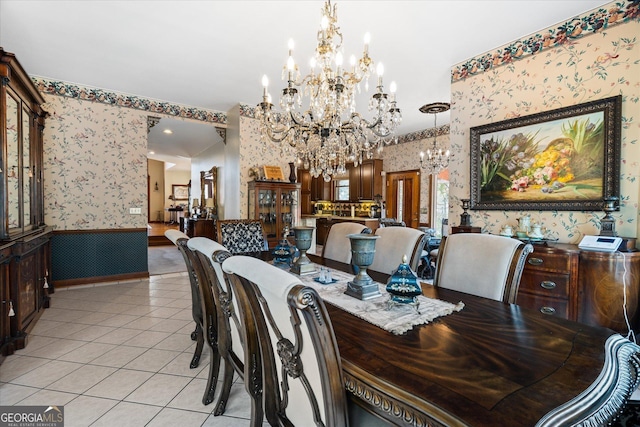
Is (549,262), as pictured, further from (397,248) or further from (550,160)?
(397,248)

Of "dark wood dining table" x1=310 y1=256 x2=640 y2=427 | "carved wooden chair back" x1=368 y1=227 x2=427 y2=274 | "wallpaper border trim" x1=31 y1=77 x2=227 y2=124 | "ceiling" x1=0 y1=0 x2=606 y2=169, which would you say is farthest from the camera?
"wallpaper border trim" x1=31 y1=77 x2=227 y2=124

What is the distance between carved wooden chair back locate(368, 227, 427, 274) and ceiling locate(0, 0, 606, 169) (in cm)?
182

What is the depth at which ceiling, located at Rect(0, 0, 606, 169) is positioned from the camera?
2.48 metres

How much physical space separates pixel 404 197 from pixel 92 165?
19.0ft

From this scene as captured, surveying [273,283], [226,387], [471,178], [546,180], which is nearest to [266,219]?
[471,178]

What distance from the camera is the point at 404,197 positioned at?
22.6ft

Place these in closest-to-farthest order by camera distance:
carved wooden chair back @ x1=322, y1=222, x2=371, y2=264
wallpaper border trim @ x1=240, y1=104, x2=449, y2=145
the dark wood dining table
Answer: the dark wood dining table, carved wooden chair back @ x1=322, y1=222, x2=371, y2=264, wallpaper border trim @ x1=240, y1=104, x2=449, y2=145

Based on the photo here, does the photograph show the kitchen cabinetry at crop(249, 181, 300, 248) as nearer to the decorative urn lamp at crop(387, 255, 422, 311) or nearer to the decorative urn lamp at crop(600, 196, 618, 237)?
the decorative urn lamp at crop(387, 255, 422, 311)

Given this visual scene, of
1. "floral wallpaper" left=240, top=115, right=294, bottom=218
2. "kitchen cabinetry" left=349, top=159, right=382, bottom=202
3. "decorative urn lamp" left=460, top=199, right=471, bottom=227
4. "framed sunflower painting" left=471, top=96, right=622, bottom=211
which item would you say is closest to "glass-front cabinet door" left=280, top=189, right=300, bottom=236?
"floral wallpaper" left=240, top=115, right=294, bottom=218

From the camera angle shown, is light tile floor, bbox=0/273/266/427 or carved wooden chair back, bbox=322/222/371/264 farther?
carved wooden chair back, bbox=322/222/371/264

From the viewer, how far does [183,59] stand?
134 inches

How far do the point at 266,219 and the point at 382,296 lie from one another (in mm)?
3656

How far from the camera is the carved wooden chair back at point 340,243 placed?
102 inches

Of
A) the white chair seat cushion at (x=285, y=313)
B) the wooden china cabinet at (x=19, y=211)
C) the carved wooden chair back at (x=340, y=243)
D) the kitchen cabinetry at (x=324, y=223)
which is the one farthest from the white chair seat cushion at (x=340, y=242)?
the kitchen cabinetry at (x=324, y=223)
